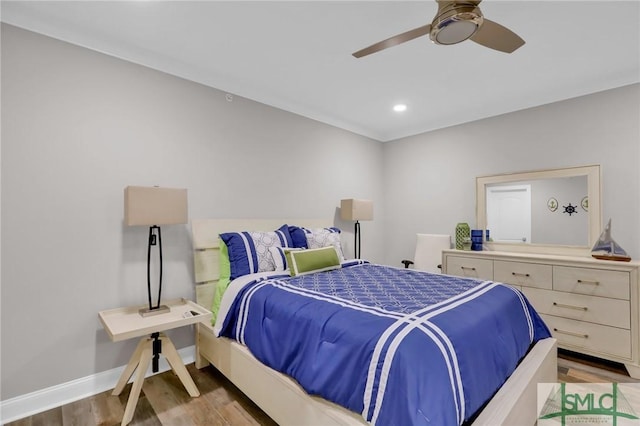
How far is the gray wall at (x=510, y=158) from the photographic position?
2.93 metres

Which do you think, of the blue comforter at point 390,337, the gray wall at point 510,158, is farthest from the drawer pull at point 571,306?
the blue comforter at point 390,337

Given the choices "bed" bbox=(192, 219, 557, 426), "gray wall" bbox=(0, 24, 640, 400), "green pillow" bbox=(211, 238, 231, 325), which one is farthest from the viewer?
"green pillow" bbox=(211, 238, 231, 325)

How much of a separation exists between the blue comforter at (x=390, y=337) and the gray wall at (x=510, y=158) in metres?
1.83

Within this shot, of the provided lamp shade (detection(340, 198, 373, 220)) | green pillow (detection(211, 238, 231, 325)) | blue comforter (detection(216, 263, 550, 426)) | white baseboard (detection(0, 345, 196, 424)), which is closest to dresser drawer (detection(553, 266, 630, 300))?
blue comforter (detection(216, 263, 550, 426))

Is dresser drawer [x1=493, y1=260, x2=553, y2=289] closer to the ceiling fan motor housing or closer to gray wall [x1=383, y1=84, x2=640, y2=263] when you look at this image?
gray wall [x1=383, y1=84, x2=640, y2=263]

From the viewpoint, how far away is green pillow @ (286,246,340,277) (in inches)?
102

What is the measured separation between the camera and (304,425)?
160cm

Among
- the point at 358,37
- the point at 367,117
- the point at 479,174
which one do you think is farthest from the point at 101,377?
the point at 479,174

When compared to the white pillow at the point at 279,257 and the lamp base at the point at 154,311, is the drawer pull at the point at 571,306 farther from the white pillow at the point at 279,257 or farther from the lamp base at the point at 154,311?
the lamp base at the point at 154,311

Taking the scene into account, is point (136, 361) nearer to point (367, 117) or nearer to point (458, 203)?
point (367, 117)

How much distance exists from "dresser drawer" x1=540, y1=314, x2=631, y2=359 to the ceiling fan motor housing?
2718 mm

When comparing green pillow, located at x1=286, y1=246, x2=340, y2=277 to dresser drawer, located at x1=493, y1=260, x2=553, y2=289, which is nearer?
green pillow, located at x1=286, y1=246, x2=340, y2=277

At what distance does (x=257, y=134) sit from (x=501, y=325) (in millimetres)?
2723

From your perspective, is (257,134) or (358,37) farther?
(257,134)
